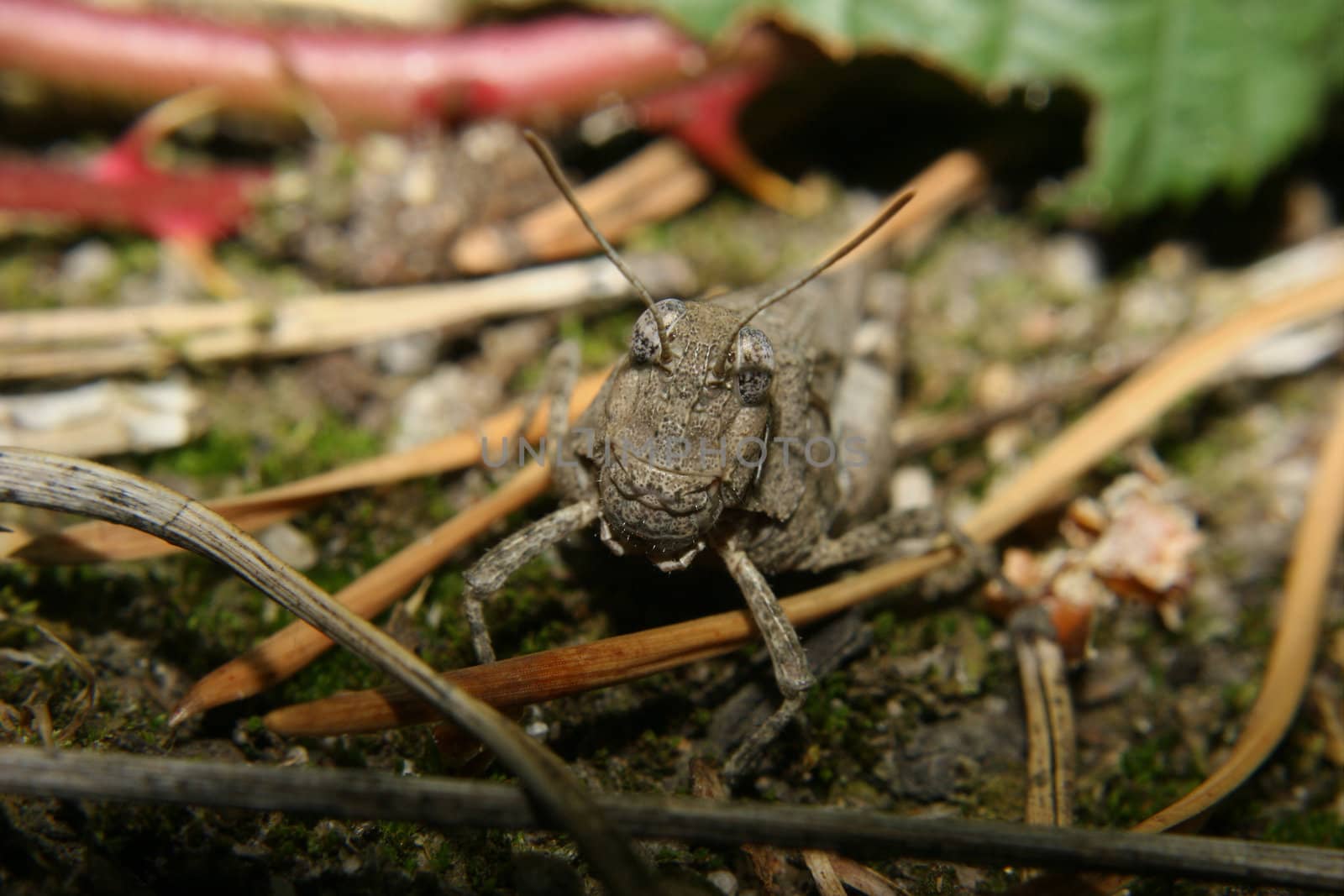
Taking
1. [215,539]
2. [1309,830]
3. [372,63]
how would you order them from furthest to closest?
1. [372,63]
2. [1309,830]
3. [215,539]

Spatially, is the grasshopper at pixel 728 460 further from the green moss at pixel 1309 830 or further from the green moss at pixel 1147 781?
the green moss at pixel 1309 830

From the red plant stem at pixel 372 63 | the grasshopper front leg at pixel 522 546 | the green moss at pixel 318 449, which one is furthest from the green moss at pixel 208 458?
the red plant stem at pixel 372 63

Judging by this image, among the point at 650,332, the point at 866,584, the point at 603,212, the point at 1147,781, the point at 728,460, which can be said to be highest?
the point at 603,212

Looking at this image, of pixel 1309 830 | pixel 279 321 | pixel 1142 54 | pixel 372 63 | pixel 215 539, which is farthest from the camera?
pixel 372 63

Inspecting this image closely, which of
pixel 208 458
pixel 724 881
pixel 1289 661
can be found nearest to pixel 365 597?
pixel 208 458

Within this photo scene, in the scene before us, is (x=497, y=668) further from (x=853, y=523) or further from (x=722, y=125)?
(x=722, y=125)

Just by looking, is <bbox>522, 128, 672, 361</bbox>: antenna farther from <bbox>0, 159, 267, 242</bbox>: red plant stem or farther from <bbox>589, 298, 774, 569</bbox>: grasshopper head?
<bbox>0, 159, 267, 242</bbox>: red plant stem

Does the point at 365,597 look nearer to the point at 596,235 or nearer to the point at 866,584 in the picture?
the point at 596,235

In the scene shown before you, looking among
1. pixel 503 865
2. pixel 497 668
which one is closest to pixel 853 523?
pixel 497 668
